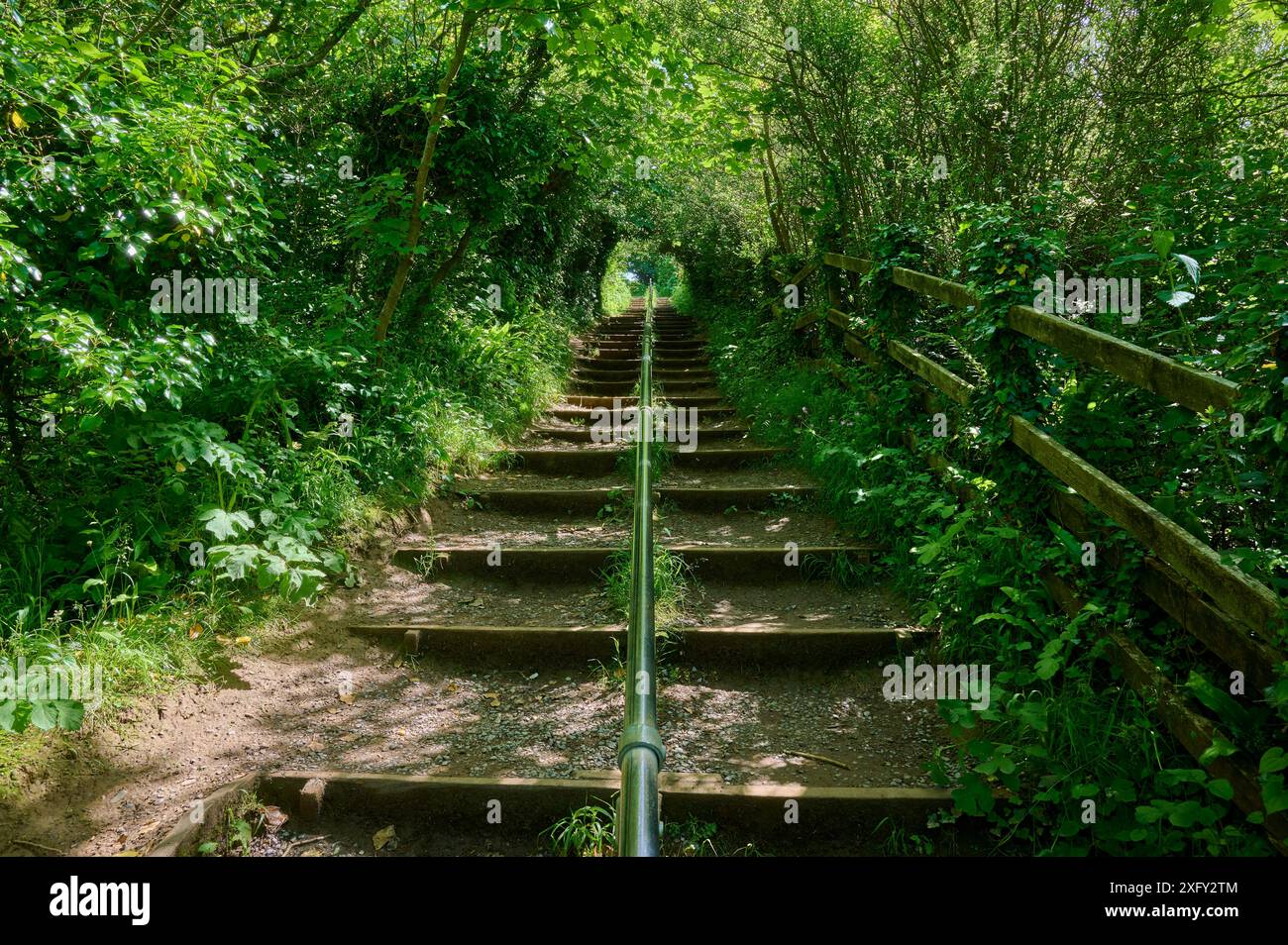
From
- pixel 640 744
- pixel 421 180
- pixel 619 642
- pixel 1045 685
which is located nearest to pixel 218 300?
pixel 421 180

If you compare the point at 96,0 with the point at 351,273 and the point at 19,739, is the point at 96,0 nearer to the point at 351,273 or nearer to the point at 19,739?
the point at 351,273

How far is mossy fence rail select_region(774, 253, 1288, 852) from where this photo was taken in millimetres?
2035

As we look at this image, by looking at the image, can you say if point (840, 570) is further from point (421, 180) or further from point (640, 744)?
point (421, 180)

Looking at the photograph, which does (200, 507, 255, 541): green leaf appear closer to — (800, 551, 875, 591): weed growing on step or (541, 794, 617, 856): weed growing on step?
(541, 794, 617, 856): weed growing on step

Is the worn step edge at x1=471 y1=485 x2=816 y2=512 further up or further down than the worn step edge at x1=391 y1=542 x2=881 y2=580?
further up

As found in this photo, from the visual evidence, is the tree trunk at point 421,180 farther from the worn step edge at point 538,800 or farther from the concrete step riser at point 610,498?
the worn step edge at point 538,800

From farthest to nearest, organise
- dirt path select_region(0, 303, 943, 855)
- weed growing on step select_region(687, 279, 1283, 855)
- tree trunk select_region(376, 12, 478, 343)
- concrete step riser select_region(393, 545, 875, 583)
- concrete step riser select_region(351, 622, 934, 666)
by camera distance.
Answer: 1. tree trunk select_region(376, 12, 478, 343)
2. concrete step riser select_region(393, 545, 875, 583)
3. concrete step riser select_region(351, 622, 934, 666)
4. dirt path select_region(0, 303, 943, 855)
5. weed growing on step select_region(687, 279, 1283, 855)

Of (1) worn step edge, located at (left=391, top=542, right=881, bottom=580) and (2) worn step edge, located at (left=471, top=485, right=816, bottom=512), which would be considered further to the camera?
(2) worn step edge, located at (left=471, top=485, right=816, bottom=512)

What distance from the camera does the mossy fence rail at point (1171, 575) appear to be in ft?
6.68

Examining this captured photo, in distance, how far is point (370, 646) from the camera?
4.02 meters

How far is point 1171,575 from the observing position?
253cm

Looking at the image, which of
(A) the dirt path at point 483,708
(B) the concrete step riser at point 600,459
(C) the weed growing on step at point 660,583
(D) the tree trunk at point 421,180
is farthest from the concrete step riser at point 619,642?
(B) the concrete step riser at point 600,459

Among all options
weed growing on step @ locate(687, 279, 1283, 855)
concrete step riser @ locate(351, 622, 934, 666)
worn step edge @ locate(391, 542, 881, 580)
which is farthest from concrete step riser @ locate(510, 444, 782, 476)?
concrete step riser @ locate(351, 622, 934, 666)
